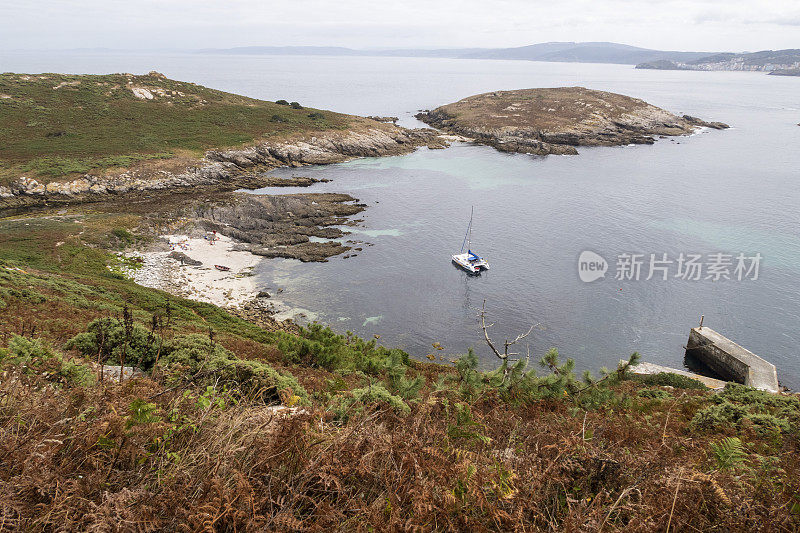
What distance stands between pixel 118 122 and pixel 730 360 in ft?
279

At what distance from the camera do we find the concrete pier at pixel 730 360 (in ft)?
77.5

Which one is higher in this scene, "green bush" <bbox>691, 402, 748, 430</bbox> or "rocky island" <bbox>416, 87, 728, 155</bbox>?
"rocky island" <bbox>416, 87, 728, 155</bbox>

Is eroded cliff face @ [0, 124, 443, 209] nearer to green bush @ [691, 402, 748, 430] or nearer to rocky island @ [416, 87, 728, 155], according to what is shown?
rocky island @ [416, 87, 728, 155]

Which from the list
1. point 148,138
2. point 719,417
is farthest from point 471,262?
point 148,138

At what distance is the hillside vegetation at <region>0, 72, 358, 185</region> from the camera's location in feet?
186

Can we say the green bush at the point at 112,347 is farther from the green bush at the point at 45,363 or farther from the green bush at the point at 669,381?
the green bush at the point at 669,381

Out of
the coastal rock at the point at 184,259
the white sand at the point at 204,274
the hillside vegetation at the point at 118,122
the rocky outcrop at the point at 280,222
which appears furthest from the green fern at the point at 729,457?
the hillside vegetation at the point at 118,122

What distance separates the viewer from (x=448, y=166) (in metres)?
74.4

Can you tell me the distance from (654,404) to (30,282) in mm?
28617

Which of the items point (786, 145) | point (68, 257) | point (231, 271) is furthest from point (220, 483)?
point (786, 145)

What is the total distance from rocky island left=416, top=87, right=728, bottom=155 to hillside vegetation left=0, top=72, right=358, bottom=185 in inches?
1205

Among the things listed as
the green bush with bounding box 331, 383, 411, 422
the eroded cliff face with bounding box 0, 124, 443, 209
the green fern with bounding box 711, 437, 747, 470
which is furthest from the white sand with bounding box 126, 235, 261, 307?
the green fern with bounding box 711, 437, 747, 470

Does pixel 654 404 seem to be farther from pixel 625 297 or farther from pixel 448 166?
pixel 448 166

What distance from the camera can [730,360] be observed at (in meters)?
25.3
